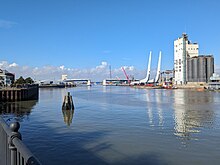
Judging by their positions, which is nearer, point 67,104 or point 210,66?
point 67,104

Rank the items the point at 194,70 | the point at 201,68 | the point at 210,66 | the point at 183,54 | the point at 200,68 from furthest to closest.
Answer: the point at 183,54 → the point at 194,70 → the point at 210,66 → the point at 200,68 → the point at 201,68

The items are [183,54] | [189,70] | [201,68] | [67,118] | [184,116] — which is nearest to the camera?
[67,118]

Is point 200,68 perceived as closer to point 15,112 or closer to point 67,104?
point 67,104

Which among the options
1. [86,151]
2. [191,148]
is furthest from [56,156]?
[191,148]

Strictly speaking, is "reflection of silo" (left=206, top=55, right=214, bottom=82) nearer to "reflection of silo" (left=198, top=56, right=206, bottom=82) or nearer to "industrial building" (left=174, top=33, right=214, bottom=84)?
"industrial building" (left=174, top=33, right=214, bottom=84)

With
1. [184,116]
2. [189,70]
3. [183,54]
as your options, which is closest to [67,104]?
[184,116]

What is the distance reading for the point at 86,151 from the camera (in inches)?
574

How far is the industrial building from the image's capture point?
18588 cm

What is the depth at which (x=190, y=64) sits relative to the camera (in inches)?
7407

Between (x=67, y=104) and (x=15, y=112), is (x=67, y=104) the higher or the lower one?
the higher one

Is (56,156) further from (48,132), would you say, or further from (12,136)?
(12,136)

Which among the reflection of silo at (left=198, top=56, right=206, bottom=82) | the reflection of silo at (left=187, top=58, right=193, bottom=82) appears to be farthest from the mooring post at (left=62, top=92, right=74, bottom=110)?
the reflection of silo at (left=187, top=58, right=193, bottom=82)

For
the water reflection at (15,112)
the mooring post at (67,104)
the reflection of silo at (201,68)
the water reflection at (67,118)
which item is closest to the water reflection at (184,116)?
the water reflection at (67,118)

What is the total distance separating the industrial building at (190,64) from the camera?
185875 millimetres
